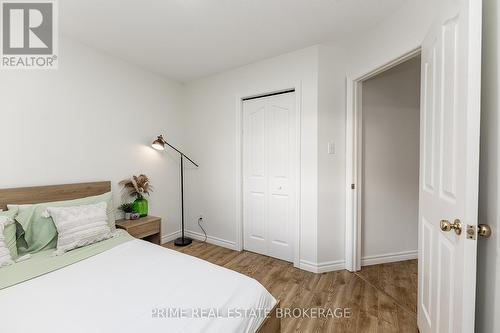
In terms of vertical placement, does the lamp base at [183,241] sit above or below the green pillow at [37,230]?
below

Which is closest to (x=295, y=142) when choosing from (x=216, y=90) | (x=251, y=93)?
(x=251, y=93)

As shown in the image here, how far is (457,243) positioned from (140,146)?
3006 mm

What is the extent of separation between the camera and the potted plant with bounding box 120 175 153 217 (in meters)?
2.56

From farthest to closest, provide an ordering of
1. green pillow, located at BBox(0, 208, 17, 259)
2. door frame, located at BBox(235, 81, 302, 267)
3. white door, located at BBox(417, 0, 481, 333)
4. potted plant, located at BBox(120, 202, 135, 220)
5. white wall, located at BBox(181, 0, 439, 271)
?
1. potted plant, located at BBox(120, 202, 135, 220)
2. door frame, located at BBox(235, 81, 302, 267)
3. white wall, located at BBox(181, 0, 439, 271)
4. green pillow, located at BBox(0, 208, 17, 259)
5. white door, located at BBox(417, 0, 481, 333)

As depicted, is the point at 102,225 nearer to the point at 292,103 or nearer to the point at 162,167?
the point at 162,167

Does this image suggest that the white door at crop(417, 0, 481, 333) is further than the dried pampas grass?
No

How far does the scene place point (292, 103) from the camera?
8.18 feet

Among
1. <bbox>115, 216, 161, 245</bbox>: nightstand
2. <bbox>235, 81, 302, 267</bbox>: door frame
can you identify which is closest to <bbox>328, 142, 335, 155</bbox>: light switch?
<bbox>235, 81, 302, 267</bbox>: door frame

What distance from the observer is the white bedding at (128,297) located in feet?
2.98

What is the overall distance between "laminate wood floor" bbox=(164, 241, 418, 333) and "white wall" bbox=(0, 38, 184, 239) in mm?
1446

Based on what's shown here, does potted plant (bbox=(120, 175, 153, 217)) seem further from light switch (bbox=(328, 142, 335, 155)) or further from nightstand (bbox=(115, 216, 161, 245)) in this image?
light switch (bbox=(328, 142, 335, 155))

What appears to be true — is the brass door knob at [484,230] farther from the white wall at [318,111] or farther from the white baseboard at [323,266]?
the white baseboard at [323,266]

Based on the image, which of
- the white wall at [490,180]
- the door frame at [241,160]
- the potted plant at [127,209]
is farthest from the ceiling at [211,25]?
the potted plant at [127,209]

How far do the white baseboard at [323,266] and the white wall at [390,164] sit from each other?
0.32m
